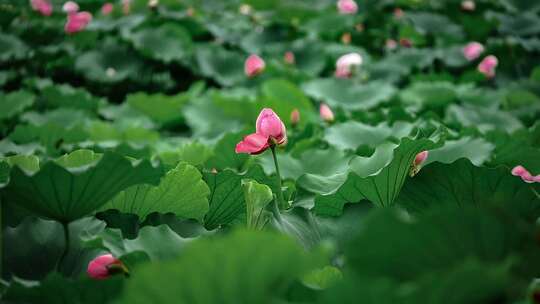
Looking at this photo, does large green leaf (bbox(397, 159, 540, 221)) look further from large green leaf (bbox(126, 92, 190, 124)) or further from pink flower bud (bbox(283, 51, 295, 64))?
pink flower bud (bbox(283, 51, 295, 64))

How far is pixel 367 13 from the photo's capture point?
390 centimetres

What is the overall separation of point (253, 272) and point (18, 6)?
316cm

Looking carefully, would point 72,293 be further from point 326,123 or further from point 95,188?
point 326,123

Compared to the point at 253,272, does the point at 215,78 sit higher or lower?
lower

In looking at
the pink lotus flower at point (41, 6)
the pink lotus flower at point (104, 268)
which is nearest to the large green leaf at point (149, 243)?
the pink lotus flower at point (104, 268)

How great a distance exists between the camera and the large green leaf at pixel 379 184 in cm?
96

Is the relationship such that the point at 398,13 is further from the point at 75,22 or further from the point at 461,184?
the point at 461,184

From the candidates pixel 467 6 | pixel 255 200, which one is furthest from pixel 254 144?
pixel 467 6

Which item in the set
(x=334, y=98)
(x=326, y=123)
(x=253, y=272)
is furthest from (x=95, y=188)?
(x=334, y=98)

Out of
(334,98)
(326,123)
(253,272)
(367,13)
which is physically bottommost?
(367,13)

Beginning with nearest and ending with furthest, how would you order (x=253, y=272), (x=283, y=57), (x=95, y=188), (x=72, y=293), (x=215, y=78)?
(x=253, y=272) < (x=72, y=293) < (x=95, y=188) < (x=215, y=78) < (x=283, y=57)

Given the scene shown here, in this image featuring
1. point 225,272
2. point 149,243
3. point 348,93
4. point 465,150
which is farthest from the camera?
point 348,93

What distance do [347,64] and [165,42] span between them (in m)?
0.99

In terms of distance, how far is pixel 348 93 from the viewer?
259cm
